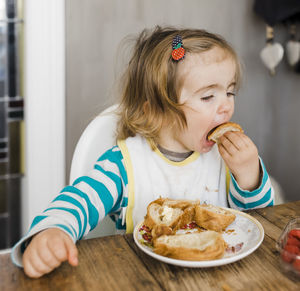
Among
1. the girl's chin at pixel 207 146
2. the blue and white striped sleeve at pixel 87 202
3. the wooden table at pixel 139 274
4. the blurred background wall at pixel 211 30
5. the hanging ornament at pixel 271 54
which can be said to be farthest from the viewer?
the hanging ornament at pixel 271 54

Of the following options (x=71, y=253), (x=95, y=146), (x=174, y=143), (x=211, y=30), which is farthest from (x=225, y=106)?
(x=211, y=30)

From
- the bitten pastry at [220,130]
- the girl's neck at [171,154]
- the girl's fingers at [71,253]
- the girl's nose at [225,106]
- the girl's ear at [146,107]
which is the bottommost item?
the girl's fingers at [71,253]

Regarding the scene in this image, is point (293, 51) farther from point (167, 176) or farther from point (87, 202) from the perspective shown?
point (87, 202)

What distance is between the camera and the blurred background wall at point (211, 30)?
Result: 2.04 metres

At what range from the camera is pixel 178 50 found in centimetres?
118

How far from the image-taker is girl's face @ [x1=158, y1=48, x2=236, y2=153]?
118cm

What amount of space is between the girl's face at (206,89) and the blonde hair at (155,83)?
0.02 m

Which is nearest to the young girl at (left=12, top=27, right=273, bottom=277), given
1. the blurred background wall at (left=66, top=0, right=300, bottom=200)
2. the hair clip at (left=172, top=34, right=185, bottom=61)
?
the hair clip at (left=172, top=34, right=185, bottom=61)

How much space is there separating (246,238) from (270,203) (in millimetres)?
329

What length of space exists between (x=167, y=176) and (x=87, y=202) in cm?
32

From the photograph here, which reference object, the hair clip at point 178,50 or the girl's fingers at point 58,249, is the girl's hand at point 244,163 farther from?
the girl's fingers at point 58,249

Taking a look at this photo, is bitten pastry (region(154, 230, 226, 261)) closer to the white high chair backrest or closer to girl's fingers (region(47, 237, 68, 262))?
girl's fingers (region(47, 237, 68, 262))

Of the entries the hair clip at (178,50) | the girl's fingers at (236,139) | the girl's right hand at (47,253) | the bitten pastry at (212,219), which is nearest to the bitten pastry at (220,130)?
the girl's fingers at (236,139)

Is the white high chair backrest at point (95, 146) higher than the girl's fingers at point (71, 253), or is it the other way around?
the white high chair backrest at point (95, 146)
